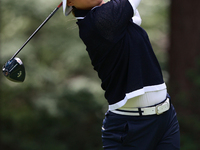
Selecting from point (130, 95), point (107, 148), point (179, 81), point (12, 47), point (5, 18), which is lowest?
point (179, 81)

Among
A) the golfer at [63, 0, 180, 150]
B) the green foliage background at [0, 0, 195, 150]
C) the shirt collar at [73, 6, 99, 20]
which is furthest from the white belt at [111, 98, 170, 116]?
the green foliage background at [0, 0, 195, 150]

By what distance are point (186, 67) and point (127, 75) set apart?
2868 millimetres

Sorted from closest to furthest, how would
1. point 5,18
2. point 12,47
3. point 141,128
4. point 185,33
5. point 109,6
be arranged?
point 109,6 < point 141,128 < point 185,33 < point 12,47 < point 5,18

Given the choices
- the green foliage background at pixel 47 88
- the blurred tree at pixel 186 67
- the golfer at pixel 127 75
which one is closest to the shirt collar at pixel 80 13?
the golfer at pixel 127 75

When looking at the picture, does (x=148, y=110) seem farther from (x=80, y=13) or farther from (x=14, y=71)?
(x=14, y=71)

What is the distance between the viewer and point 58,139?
5.60 m

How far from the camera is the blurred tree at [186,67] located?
4496 mm

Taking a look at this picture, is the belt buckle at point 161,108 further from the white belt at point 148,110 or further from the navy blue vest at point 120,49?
the navy blue vest at point 120,49

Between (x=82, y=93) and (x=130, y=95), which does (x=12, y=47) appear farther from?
(x=130, y=95)

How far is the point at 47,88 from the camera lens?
17.4 feet

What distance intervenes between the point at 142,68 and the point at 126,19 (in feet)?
0.96

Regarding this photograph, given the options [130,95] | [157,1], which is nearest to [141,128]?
[130,95]

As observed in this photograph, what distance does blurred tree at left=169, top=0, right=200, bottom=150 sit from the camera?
450cm

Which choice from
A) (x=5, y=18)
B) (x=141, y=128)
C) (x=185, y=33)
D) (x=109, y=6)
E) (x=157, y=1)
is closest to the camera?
(x=109, y=6)
